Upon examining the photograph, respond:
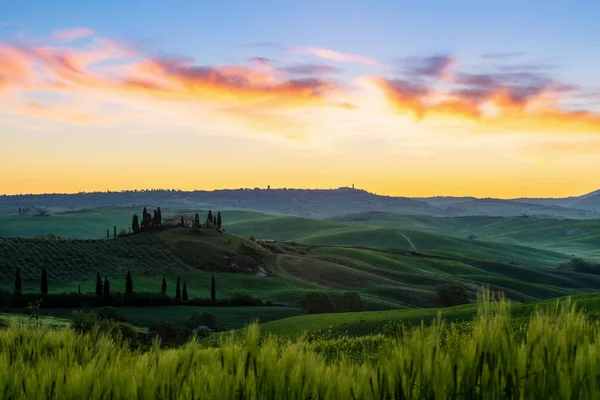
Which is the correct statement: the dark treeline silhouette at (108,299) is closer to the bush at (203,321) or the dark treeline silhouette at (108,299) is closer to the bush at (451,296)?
the bush at (203,321)

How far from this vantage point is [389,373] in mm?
4695

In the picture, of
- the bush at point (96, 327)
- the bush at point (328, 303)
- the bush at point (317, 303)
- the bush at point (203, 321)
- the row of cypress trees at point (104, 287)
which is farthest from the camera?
the bush at point (328, 303)

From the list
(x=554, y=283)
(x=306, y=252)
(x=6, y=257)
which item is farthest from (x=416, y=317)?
(x=554, y=283)

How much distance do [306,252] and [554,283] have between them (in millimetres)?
81921

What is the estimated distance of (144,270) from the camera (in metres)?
128

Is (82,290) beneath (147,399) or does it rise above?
beneath

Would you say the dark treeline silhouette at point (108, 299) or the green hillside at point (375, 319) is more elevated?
the green hillside at point (375, 319)

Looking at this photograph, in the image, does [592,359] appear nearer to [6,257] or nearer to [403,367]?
[403,367]

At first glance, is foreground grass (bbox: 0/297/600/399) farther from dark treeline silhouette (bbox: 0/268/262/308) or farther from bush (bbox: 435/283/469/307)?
bush (bbox: 435/283/469/307)

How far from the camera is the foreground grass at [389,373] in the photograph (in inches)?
180

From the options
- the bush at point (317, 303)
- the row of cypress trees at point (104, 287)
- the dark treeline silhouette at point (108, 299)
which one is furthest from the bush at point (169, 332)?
the bush at point (317, 303)

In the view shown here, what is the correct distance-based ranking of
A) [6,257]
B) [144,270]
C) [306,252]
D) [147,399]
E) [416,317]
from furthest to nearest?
[306,252] → [144,270] → [6,257] → [416,317] → [147,399]

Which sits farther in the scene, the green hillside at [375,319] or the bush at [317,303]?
the bush at [317,303]

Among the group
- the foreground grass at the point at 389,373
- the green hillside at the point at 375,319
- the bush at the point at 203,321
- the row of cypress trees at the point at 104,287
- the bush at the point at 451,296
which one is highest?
the foreground grass at the point at 389,373
